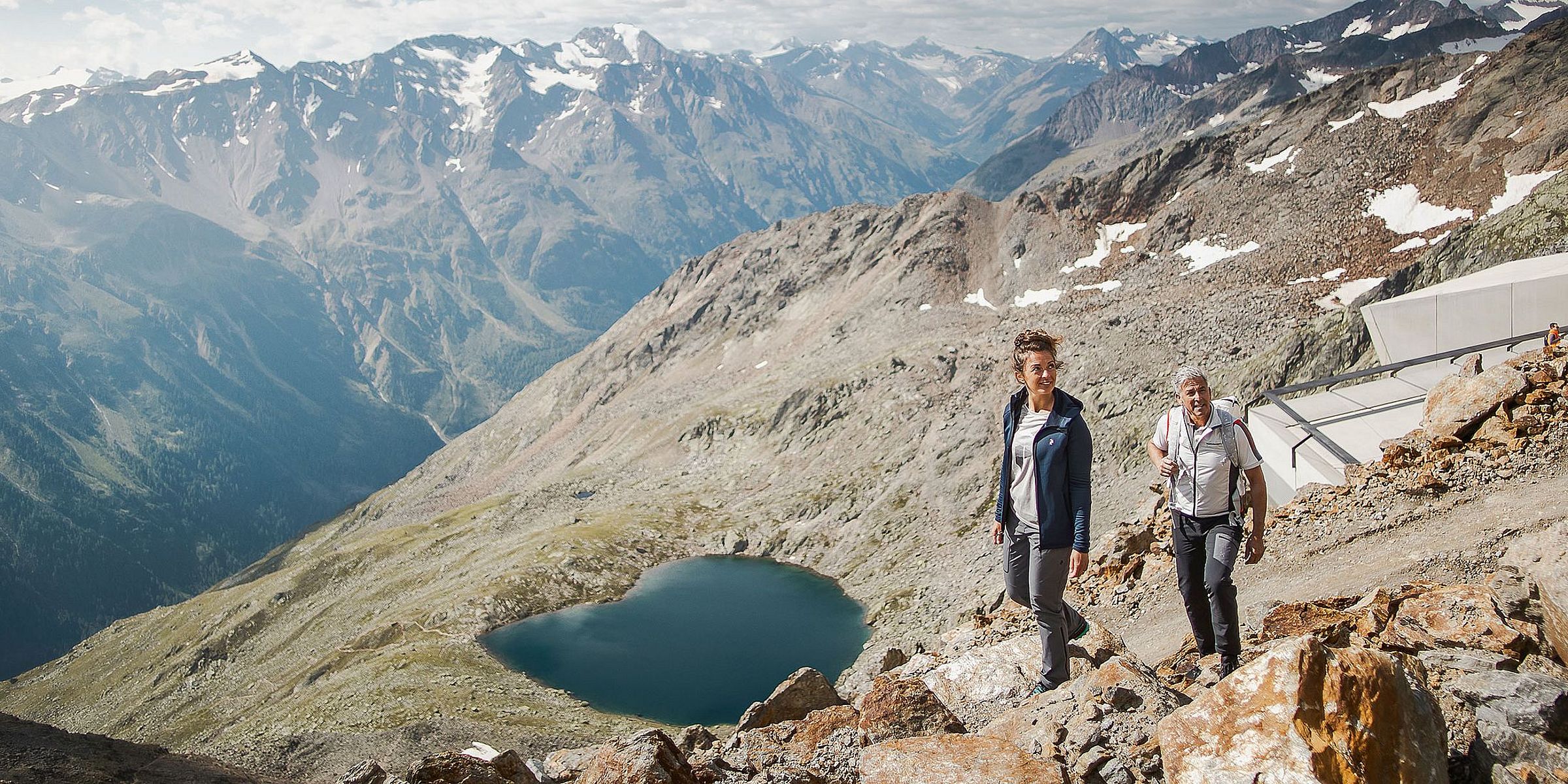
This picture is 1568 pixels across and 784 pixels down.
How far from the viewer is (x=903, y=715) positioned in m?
11.8

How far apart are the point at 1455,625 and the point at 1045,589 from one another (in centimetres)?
504

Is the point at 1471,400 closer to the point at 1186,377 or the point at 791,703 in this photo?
the point at 1186,377

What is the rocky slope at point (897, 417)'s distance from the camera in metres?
48.0

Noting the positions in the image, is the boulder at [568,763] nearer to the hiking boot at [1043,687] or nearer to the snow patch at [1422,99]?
the hiking boot at [1043,687]

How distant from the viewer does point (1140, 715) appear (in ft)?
32.4

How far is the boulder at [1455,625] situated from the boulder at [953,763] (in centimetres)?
528

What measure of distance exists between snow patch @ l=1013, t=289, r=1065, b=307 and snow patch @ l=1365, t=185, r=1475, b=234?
27441 mm

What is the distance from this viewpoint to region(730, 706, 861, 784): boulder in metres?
11.3

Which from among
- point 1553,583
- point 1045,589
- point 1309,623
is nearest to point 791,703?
point 1045,589

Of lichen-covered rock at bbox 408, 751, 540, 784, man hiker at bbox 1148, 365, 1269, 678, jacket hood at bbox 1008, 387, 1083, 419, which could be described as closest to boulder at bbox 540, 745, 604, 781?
lichen-covered rock at bbox 408, 751, 540, 784

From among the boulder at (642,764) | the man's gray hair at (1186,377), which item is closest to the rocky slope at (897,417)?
the boulder at (642,764)

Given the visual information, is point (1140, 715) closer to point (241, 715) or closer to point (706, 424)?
point (241, 715)

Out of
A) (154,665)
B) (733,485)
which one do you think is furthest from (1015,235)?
(154,665)

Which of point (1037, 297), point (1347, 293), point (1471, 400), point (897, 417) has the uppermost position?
point (1471, 400)
